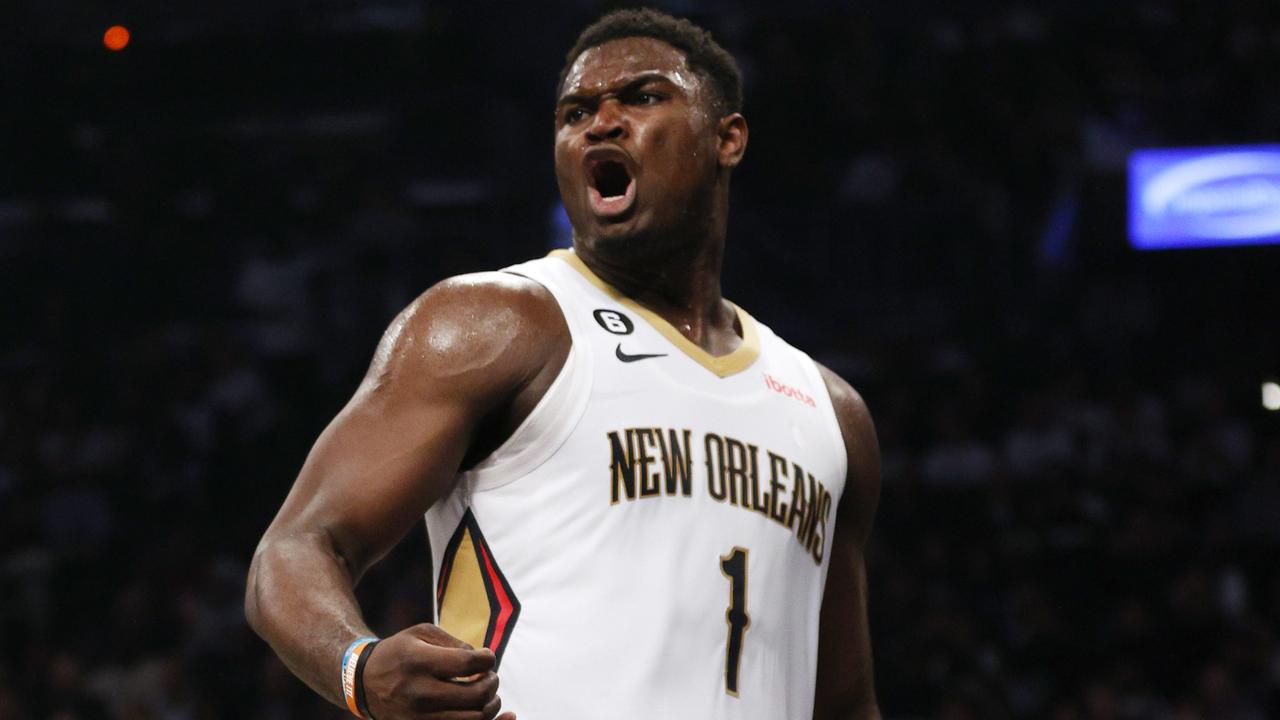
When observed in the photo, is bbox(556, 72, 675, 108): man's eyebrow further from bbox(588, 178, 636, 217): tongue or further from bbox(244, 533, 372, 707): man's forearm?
bbox(244, 533, 372, 707): man's forearm

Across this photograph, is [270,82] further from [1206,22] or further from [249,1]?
[1206,22]

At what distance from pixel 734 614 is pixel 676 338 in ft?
1.73

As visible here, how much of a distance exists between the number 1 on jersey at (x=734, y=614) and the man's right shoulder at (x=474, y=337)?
44cm

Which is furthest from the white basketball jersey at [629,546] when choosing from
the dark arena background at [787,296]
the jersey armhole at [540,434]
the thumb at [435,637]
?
the dark arena background at [787,296]

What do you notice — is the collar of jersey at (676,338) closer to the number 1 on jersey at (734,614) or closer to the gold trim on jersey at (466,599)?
the number 1 on jersey at (734,614)

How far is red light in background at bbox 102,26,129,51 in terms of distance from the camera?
10.9 meters

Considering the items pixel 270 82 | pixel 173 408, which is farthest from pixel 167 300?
pixel 270 82

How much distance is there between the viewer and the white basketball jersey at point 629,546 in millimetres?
2486

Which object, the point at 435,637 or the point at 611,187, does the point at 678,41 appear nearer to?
the point at 611,187

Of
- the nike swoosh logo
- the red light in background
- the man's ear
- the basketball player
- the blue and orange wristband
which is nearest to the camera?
the blue and orange wristband

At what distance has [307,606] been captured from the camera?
2.22 meters

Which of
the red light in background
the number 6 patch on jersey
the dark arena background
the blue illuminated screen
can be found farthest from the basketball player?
the red light in background

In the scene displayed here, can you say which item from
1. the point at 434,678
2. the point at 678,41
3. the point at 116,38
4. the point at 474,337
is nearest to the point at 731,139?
the point at 678,41

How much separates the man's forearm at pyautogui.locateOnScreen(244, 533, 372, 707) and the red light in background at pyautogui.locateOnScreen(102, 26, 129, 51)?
9.34m
